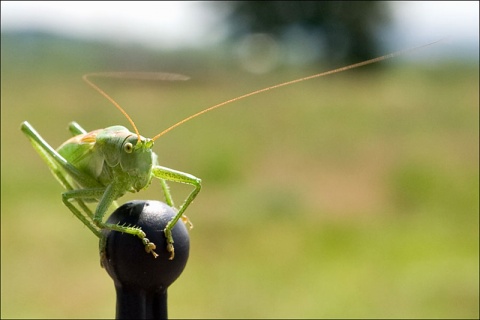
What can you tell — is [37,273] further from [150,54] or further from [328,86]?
[150,54]

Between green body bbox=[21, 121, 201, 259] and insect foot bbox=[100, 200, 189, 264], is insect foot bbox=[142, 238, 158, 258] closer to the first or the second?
insect foot bbox=[100, 200, 189, 264]

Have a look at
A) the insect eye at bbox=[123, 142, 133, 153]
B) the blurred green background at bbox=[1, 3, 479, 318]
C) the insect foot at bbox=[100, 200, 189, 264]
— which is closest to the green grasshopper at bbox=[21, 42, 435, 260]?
the insect eye at bbox=[123, 142, 133, 153]

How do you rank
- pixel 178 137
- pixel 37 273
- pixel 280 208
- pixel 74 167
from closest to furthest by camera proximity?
1. pixel 74 167
2. pixel 37 273
3. pixel 280 208
4. pixel 178 137

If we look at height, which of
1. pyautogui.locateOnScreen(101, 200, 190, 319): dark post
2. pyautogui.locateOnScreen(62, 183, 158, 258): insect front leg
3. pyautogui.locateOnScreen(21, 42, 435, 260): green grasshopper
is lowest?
pyautogui.locateOnScreen(101, 200, 190, 319): dark post

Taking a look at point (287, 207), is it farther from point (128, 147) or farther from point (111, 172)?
point (128, 147)

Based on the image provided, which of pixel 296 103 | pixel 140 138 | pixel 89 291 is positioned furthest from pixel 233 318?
pixel 296 103

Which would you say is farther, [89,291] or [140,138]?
[89,291]

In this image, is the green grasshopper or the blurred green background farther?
the blurred green background

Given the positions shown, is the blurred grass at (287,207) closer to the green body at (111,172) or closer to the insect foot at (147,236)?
the green body at (111,172)
